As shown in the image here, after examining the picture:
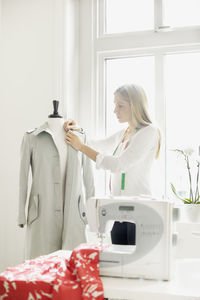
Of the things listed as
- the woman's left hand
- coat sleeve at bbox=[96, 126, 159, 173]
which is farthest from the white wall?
coat sleeve at bbox=[96, 126, 159, 173]

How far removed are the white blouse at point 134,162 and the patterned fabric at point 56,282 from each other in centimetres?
102

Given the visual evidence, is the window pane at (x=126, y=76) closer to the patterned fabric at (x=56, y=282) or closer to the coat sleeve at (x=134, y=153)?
the coat sleeve at (x=134, y=153)

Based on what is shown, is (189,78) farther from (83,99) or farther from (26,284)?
(26,284)

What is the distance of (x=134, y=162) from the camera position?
93.8 inches

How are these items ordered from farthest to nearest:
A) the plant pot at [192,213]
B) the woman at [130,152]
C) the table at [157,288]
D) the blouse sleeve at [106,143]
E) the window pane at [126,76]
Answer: the window pane at [126,76] < the blouse sleeve at [106,143] < the plant pot at [192,213] < the woman at [130,152] < the table at [157,288]

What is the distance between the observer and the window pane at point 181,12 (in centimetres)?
305

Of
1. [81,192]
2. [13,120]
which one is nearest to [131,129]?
[81,192]

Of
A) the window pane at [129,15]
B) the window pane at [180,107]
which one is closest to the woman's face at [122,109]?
the window pane at [180,107]

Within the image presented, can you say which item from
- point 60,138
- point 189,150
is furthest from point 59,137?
point 189,150

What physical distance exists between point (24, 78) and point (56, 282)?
2.08m

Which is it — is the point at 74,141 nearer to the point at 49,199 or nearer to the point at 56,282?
the point at 49,199

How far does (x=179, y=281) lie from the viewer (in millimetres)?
1389

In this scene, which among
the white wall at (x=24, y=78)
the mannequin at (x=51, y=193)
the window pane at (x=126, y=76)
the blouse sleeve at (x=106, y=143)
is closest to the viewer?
the mannequin at (x=51, y=193)

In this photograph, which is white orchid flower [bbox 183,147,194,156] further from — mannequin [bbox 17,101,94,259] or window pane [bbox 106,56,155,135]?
mannequin [bbox 17,101,94,259]
